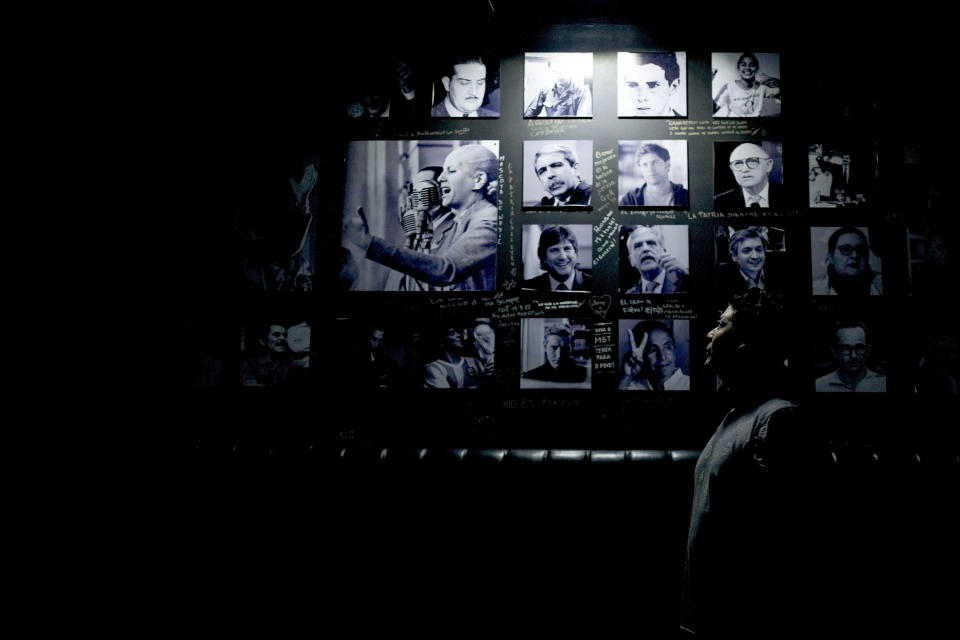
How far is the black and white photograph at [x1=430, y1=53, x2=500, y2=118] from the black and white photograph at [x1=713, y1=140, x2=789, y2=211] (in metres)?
1.19

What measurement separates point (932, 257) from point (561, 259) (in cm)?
180

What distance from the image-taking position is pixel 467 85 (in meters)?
2.78

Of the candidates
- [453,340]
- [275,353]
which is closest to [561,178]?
[453,340]

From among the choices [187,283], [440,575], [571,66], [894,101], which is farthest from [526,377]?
[894,101]

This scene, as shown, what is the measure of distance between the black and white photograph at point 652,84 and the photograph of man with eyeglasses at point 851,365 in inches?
53.1

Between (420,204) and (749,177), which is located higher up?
(749,177)

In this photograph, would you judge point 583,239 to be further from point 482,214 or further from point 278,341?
point 278,341

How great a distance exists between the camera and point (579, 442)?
259 centimetres

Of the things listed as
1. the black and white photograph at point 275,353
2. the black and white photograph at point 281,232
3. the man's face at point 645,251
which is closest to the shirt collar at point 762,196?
the man's face at point 645,251

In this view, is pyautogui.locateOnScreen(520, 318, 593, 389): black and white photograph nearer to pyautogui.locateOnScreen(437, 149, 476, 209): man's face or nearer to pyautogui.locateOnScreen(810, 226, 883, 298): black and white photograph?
pyautogui.locateOnScreen(437, 149, 476, 209): man's face

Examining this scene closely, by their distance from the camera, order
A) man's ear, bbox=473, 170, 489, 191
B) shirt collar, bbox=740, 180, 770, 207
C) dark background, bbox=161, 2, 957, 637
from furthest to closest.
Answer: man's ear, bbox=473, 170, 489, 191 < shirt collar, bbox=740, 180, 770, 207 < dark background, bbox=161, 2, 957, 637

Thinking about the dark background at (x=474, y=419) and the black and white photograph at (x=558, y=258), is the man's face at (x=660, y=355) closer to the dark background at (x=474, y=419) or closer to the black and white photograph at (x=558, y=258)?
the dark background at (x=474, y=419)

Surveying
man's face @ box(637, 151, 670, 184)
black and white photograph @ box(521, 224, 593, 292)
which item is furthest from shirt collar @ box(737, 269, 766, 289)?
black and white photograph @ box(521, 224, 593, 292)

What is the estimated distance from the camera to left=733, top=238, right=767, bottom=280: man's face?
8.49 ft
